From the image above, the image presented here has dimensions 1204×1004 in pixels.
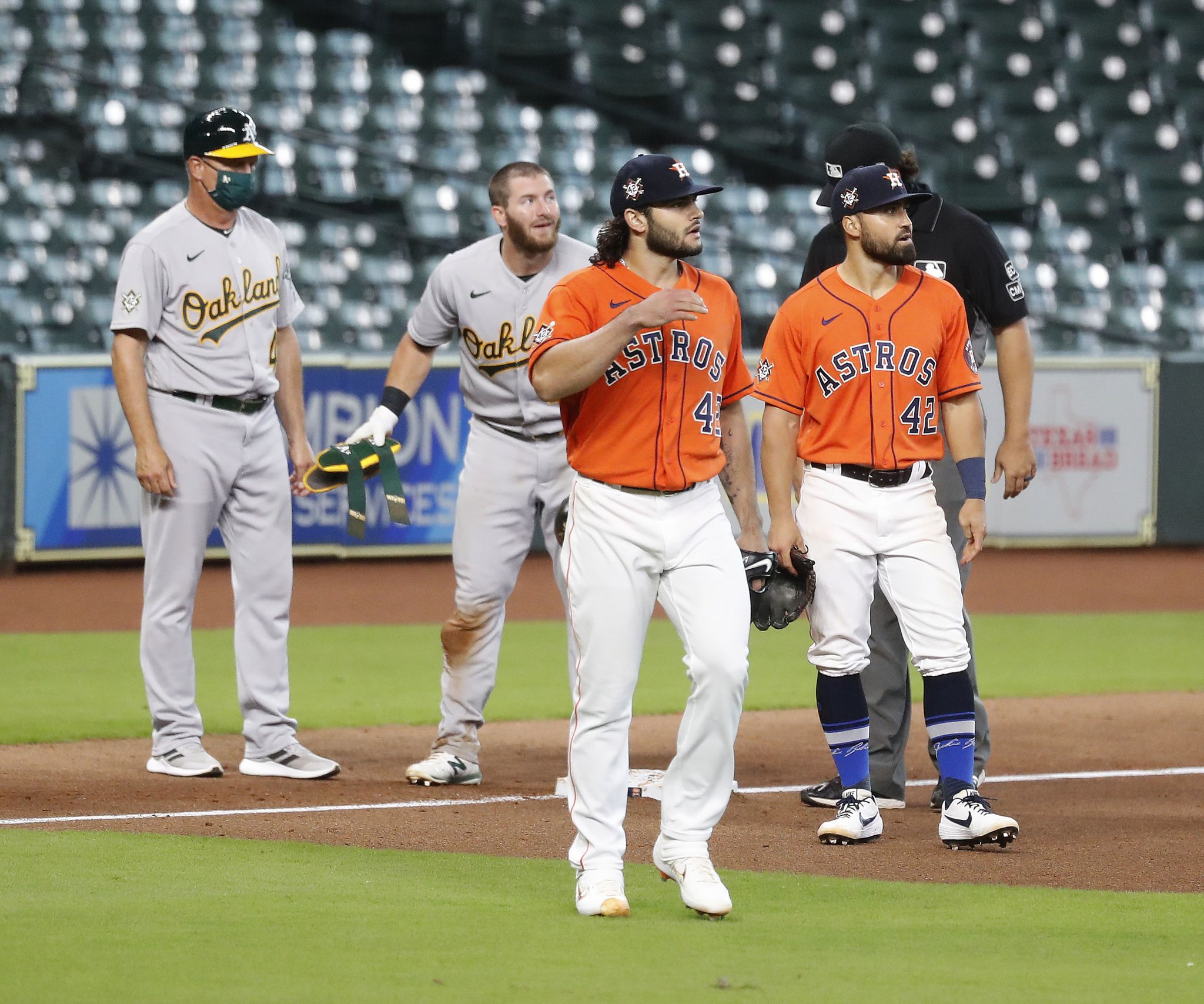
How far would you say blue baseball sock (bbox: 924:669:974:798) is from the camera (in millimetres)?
5383

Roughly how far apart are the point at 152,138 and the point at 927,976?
46.7ft

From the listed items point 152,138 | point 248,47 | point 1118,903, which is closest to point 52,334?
point 152,138

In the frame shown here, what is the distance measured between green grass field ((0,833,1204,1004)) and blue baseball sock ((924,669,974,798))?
0.72m

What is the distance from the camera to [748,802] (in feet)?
20.1

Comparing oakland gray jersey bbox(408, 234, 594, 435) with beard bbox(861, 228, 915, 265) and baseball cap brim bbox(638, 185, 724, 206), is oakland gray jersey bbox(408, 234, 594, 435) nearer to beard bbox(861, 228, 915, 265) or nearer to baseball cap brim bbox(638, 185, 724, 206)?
beard bbox(861, 228, 915, 265)

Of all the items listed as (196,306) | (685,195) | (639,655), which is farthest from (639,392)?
(196,306)

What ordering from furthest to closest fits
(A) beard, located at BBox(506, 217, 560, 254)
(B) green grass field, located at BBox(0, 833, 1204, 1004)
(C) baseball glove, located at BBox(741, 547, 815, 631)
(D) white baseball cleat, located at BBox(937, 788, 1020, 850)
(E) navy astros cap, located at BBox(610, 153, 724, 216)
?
(A) beard, located at BBox(506, 217, 560, 254) → (D) white baseball cleat, located at BBox(937, 788, 1020, 850) → (C) baseball glove, located at BBox(741, 547, 815, 631) → (E) navy astros cap, located at BBox(610, 153, 724, 216) → (B) green grass field, located at BBox(0, 833, 1204, 1004)

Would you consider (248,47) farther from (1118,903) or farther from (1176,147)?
(1118,903)

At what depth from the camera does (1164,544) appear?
15281 millimetres

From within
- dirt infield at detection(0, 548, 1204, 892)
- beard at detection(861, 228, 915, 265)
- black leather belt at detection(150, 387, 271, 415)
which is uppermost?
beard at detection(861, 228, 915, 265)

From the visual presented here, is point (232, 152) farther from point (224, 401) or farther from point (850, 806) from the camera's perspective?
point (850, 806)

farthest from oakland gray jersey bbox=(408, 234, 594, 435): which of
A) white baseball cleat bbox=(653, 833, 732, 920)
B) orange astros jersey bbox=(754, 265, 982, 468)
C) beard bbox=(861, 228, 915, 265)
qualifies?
white baseball cleat bbox=(653, 833, 732, 920)

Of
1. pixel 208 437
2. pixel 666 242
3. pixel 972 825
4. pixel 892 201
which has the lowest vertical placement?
pixel 972 825

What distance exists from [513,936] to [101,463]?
9.34 m
